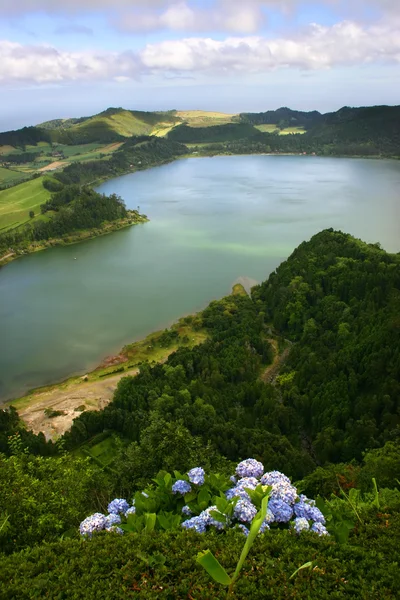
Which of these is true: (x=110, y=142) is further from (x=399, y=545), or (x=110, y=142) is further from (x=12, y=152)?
(x=399, y=545)

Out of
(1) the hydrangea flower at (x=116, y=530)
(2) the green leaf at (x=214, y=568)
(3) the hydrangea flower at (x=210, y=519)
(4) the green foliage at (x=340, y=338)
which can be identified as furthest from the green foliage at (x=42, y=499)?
(4) the green foliage at (x=340, y=338)

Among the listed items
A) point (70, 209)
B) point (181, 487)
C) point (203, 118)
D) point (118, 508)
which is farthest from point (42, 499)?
point (203, 118)

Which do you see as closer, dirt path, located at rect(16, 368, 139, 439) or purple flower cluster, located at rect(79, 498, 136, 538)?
purple flower cluster, located at rect(79, 498, 136, 538)

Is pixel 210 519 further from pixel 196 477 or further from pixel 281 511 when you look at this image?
pixel 281 511

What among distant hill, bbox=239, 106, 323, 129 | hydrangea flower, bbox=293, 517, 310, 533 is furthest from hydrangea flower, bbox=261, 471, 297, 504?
distant hill, bbox=239, 106, 323, 129

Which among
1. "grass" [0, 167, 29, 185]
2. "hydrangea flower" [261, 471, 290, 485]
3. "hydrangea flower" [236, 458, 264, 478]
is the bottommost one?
"hydrangea flower" [236, 458, 264, 478]

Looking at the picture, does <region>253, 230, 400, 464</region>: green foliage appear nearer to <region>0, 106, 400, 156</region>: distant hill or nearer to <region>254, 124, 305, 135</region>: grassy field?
<region>0, 106, 400, 156</region>: distant hill

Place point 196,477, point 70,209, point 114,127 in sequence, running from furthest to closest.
→ 1. point 114,127
2. point 70,209
3. point 196,477
